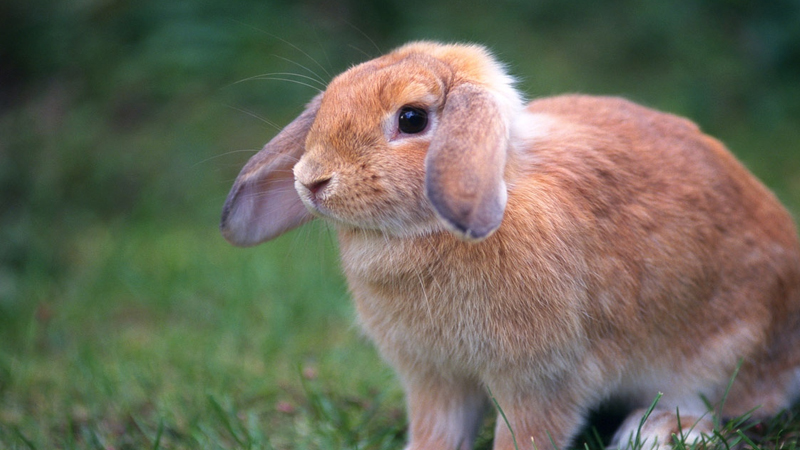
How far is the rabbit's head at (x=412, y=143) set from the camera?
199 cm

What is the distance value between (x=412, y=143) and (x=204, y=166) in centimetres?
340

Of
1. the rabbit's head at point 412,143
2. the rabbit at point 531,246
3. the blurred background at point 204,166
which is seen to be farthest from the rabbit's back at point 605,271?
the blurred background at point 204,166

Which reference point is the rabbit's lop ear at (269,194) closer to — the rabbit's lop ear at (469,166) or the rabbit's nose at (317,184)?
the rabbit's nose at (317,184)

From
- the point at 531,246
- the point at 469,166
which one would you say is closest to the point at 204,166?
the point at 531,246

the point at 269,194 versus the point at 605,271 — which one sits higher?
the point at 269,194

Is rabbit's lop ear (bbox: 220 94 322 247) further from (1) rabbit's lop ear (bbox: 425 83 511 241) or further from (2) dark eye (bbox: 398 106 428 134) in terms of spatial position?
(1) rabbit's lop ear (bbox: 425 83 511 241)

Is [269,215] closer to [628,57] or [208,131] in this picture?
[208,131]

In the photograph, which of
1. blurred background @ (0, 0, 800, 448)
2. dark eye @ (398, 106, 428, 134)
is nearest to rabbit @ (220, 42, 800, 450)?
dark eye @ (398, 106, 428, 134)

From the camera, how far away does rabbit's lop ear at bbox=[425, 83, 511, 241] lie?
1.92 meters

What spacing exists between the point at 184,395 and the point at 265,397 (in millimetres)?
308

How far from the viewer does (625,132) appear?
270cm

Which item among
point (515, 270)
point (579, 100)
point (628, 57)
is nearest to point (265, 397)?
point (515, 270)

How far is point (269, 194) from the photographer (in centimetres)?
271

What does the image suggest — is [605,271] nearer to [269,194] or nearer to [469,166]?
[469,166]
